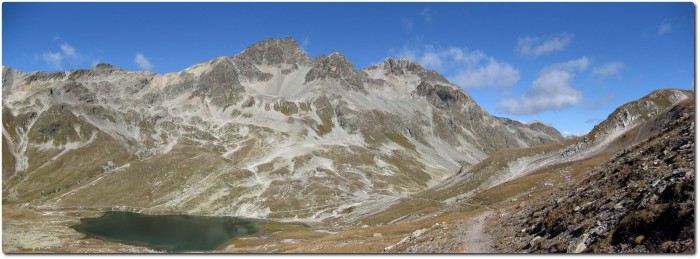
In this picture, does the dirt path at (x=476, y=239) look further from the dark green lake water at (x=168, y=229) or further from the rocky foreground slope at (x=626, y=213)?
the dark green lake water at (x=168, y=229)

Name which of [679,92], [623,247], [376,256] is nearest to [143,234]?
[376,256]

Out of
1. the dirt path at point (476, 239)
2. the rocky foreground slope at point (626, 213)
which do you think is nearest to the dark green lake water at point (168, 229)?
the dirt path at point (476, 239)

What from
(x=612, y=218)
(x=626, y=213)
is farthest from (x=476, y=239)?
(x=626, y=213)

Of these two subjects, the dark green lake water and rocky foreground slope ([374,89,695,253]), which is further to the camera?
the dark green lake water

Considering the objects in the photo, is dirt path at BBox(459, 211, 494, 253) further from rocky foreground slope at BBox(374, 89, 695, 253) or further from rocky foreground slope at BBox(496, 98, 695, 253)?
rocky foreground slope at BBox(496, 98, 695, 253)

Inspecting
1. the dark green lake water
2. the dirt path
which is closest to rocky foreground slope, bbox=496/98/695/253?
the dirt path

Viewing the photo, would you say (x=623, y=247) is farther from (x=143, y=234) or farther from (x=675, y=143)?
(x=143, y=234)

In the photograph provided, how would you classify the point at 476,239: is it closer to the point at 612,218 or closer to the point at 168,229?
the point at 612,218
